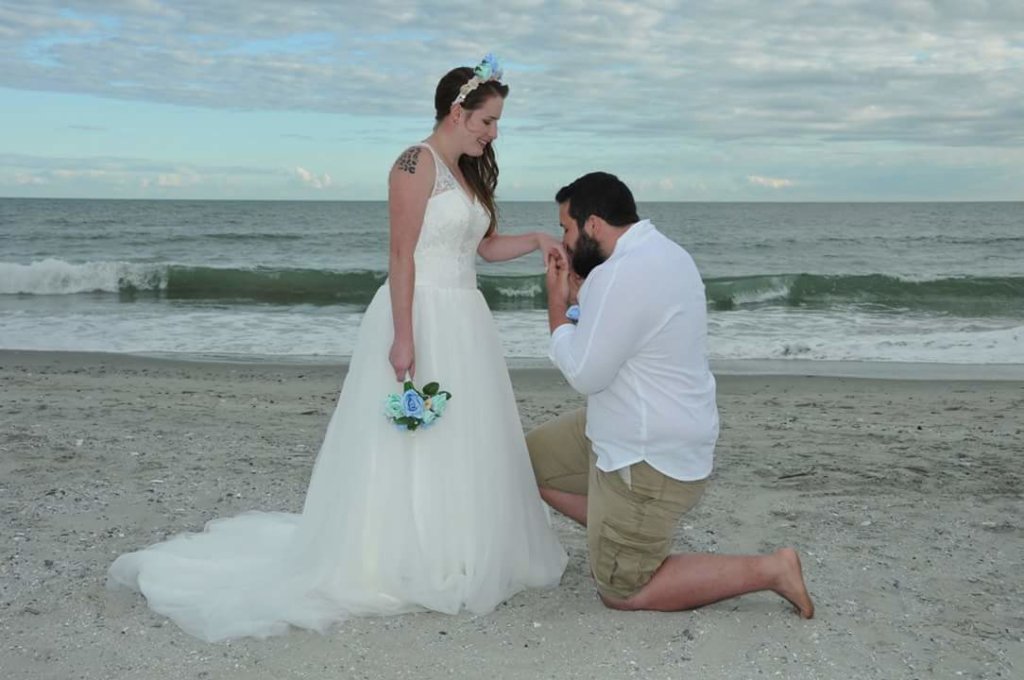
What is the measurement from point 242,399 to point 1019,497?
598 centimetres

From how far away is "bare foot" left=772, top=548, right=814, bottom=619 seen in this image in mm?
3809

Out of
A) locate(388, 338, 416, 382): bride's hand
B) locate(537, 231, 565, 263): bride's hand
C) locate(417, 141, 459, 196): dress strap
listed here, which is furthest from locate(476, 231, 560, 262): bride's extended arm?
locate(388, 338, 416, 382): bride's hand

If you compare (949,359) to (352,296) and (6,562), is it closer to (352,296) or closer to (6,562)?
(6,562)

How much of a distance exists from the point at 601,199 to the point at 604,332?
0.48 metres

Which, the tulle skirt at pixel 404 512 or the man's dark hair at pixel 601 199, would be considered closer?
the man's dark hair at pixel 601 199

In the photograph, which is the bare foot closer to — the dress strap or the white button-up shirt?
the white button-up shirt

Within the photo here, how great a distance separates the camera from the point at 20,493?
18.0 feet

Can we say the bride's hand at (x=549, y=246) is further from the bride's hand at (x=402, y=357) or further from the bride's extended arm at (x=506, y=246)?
the bride's hand at (x=402, y=357)

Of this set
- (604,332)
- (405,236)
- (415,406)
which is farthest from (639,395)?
(405,236)

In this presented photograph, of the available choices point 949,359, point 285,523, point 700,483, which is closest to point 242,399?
point 285,523

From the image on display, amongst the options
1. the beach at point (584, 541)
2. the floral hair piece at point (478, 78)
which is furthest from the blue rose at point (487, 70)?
the beach at point (584, 541)

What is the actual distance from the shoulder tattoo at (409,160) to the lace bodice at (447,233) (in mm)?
56

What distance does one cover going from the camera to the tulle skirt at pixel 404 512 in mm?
3861

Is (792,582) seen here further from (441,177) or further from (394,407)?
(441,177)
